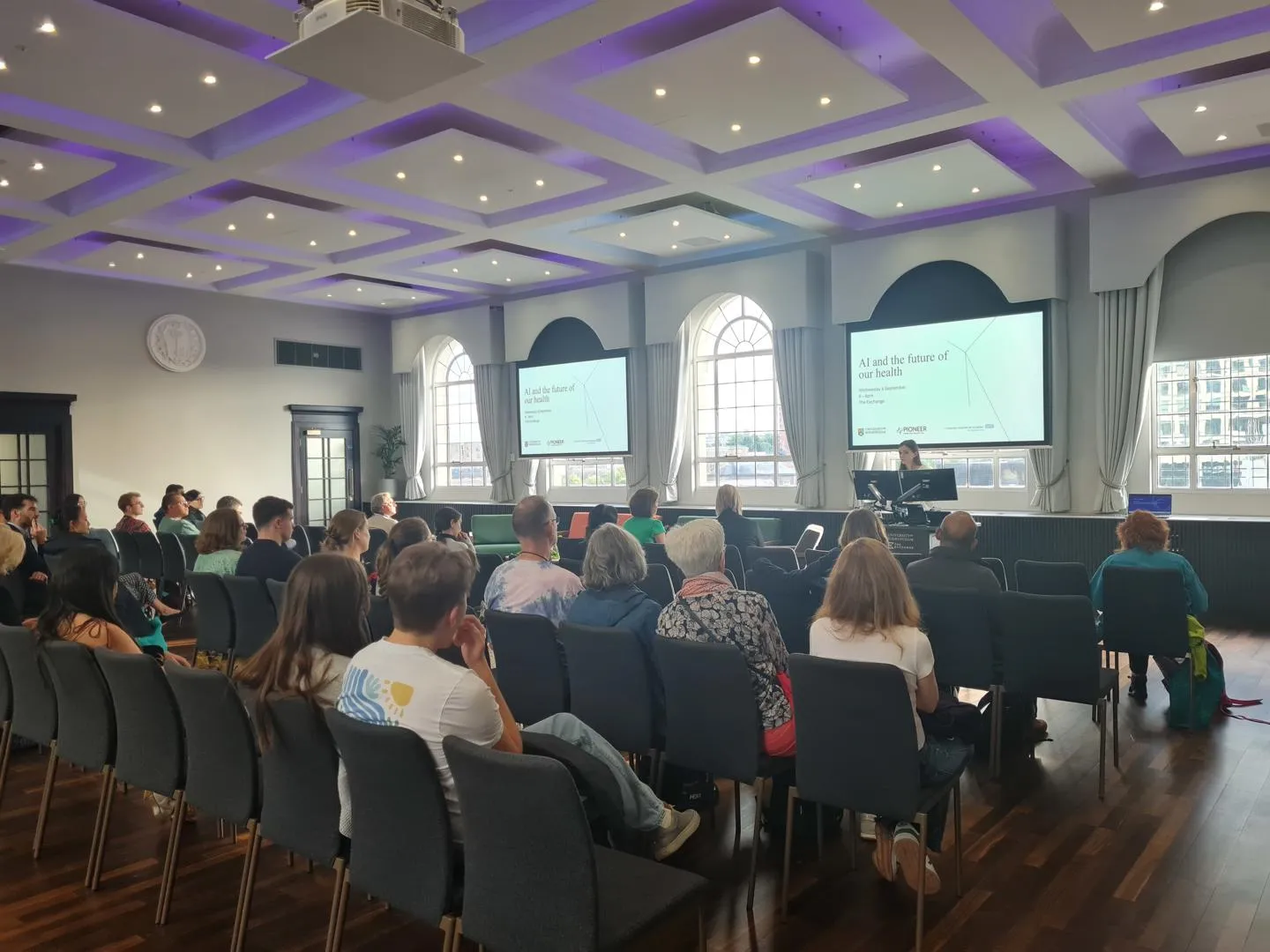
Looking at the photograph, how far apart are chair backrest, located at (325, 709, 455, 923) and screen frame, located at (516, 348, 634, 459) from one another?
1003 cm

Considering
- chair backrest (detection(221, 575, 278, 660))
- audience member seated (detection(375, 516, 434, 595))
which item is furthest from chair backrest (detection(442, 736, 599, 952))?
chair backrest (detection(221, 575, 278, 660))

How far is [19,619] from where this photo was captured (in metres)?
4.82

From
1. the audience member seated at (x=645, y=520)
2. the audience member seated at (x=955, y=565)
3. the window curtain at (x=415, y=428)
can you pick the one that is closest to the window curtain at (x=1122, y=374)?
the audience member seated at (x=645, y=520)

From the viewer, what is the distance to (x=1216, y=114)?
270 inches

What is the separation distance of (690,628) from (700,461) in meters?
8.90

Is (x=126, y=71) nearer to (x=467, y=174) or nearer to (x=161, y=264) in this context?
(x=467, y=174)

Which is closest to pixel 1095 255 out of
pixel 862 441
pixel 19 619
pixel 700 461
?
pixel 862 441

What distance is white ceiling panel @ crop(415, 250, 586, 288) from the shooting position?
11.4 metres

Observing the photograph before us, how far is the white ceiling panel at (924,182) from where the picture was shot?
25.5ft

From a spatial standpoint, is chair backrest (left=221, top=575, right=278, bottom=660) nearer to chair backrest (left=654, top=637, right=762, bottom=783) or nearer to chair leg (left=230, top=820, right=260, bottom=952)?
chair leg (left=230, top=820, right=260, bottom=952)

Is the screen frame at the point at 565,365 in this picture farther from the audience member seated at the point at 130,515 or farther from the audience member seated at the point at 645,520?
the audience member seated at the point at 130,515

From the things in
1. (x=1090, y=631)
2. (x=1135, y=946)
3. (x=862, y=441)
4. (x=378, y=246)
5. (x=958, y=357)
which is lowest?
(x=1135, y=946)

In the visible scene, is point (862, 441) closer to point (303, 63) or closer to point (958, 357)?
point (958, 357)

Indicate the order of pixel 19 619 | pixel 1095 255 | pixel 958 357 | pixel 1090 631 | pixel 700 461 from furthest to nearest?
pixel 700 461, pixel 958 357, pixel 1095 255, pixel 19 619, pixel 1090 631
